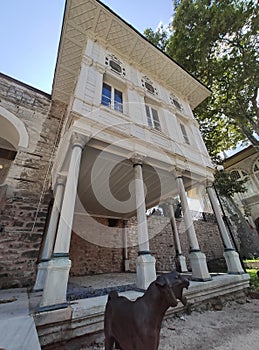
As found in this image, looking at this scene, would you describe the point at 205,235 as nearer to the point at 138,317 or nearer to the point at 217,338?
the point at 217,338

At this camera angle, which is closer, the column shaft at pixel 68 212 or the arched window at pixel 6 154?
the column shaft at pixel 68 212

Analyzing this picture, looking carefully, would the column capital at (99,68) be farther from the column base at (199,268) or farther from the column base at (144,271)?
the column base at (199,268)

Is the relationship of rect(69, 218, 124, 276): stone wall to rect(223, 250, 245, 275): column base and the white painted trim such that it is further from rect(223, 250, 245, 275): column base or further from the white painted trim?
rect(223, 250, 245, 275): column base

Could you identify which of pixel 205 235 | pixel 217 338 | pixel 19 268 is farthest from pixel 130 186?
pixel 205 235

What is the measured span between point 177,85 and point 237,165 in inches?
505

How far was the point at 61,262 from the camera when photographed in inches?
97.1

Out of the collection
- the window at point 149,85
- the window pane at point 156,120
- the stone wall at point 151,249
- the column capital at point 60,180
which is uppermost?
the window at point 149,85

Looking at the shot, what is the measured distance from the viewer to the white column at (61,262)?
86.3 inches

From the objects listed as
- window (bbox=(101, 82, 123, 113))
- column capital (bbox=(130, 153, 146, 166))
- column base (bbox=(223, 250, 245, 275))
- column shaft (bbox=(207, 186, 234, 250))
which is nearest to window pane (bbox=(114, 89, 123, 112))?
window (bbox=(101, 82, 123, 113))

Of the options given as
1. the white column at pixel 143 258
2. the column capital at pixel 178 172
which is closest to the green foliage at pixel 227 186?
the column capital at pixel 178 172

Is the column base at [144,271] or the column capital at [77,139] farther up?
the column capital at [77,139]

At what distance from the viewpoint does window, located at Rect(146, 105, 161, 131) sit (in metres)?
5.60

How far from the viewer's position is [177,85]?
24.9ft

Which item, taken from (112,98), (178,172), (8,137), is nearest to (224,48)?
(112,98)
